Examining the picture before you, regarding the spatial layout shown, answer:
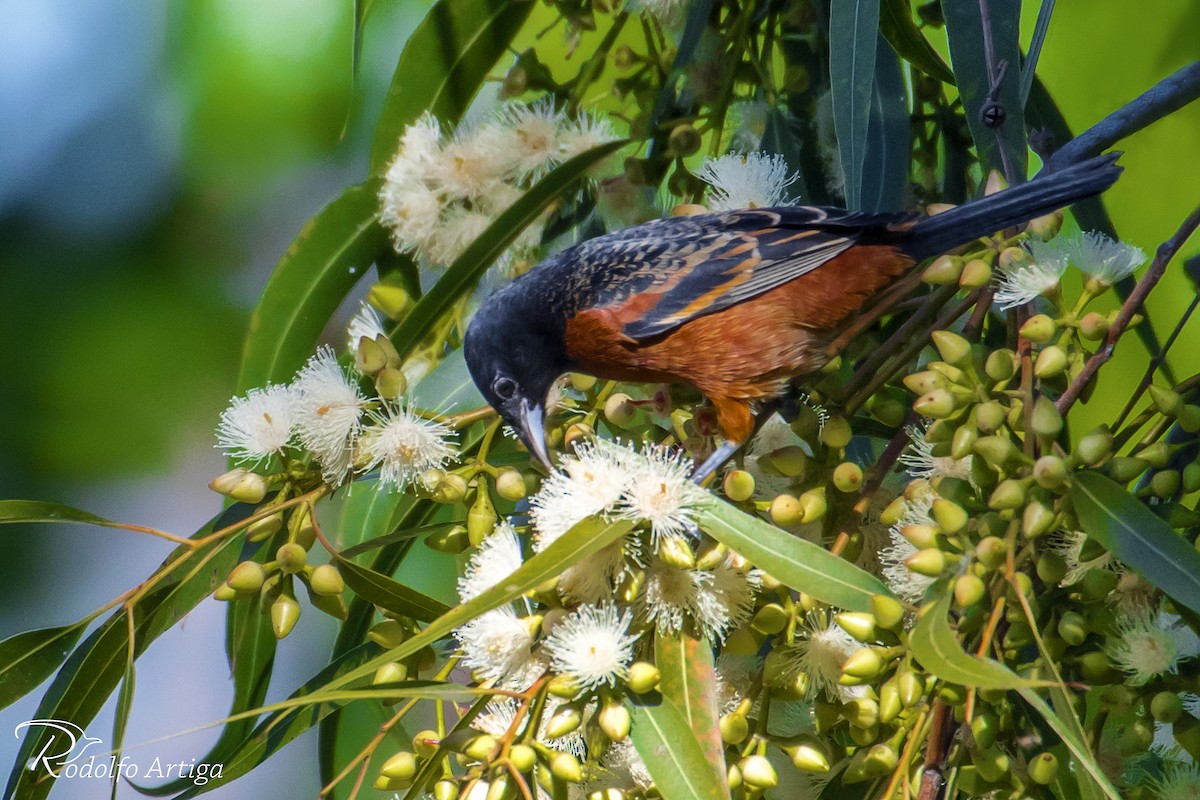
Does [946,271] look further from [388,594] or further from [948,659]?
[388,594]

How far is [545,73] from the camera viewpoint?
4.93 feet

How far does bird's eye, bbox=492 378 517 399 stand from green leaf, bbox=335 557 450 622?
0.25 meters

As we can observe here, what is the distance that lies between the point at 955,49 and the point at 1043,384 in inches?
17.7

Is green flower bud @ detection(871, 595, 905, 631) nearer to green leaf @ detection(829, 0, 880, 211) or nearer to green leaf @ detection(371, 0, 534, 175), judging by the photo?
green leaf @ detection(829, 0, 880, 211)

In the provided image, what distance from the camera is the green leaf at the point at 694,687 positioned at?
928 mm

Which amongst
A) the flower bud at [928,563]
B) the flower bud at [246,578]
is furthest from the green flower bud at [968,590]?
the flower bud at [246,578]

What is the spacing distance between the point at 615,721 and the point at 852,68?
738mm

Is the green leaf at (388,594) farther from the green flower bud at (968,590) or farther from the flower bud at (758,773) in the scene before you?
the green flower bud at (968,590)

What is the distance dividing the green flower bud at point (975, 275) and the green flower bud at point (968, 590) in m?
0.31

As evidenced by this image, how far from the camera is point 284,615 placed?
108 centimetres

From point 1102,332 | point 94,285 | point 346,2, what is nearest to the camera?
point 1102,332

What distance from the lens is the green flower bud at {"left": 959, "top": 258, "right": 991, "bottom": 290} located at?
3.42 feet

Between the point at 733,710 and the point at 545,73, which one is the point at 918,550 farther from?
the point at 545,73

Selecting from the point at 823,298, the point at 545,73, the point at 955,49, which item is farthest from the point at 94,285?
the point at 955,49
